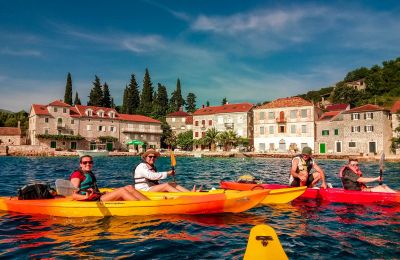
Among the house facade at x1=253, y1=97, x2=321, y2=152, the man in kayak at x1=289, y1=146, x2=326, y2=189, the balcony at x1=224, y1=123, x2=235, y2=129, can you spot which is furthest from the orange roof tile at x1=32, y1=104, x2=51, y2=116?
the man in kayak at x1=289, y1=146, x2=326, y2=189

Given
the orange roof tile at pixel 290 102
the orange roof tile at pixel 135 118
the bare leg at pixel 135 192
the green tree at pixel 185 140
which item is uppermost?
the orange roof tile at pixel 290 102

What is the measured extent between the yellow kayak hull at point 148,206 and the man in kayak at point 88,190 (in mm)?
255

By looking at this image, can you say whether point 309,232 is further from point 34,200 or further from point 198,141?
point 198,141

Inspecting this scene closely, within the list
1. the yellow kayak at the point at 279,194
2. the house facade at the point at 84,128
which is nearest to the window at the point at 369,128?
the house facade at the point at 84,128

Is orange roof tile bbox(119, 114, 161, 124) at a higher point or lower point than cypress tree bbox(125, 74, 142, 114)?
lower

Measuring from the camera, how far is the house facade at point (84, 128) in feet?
209

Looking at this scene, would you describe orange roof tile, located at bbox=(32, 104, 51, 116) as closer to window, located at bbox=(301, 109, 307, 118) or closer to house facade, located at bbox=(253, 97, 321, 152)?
house facade, located at bbox=(253, 97, 321, 152)

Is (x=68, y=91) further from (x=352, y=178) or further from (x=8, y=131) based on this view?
(x=352, y=178)

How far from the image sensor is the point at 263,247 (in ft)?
13.6

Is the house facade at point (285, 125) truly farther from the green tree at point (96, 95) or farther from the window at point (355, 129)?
the green tree at point (96, 95)

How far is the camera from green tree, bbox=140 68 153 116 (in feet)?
285

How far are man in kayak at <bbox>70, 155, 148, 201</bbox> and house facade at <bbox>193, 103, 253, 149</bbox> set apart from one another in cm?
5992

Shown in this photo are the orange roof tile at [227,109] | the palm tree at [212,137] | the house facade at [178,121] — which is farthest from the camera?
the house facade at [178,121]

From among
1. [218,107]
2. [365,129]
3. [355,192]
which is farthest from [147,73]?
[355,192]
